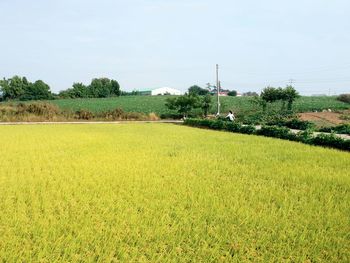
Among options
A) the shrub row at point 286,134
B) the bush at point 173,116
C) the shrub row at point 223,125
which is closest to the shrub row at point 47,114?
the bush at point 173,116

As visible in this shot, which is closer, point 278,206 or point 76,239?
point 76,239

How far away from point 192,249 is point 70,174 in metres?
4.52

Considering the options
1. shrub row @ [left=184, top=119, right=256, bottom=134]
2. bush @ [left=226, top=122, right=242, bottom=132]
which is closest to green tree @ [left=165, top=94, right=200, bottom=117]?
shrub row @ [left=184, top=119, right=256, bottom=134]

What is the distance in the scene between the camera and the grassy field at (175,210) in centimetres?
374

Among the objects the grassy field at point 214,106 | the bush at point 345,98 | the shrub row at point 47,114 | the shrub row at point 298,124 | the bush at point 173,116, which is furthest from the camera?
the bush at point 345,98

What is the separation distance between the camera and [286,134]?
15211mm

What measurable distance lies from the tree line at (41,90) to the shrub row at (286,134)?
64193 millimetres

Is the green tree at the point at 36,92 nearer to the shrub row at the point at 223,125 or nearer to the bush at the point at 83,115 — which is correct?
the bush at the point at 83,115

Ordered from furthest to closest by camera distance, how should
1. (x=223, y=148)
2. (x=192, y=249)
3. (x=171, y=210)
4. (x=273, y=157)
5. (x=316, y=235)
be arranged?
(x=223, y=148)
(x=273, y=157)
(x=171, y=210)
(x=316, y=235)
(x=192, y=249)

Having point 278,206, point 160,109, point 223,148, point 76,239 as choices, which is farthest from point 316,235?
point 160,109

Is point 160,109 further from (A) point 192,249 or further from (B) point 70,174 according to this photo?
(A) point 192,249

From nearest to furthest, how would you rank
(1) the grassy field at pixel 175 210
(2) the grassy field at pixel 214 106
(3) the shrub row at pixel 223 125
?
(1) the grassy field at pixel 175 210
(3) the shrub row at pixel 223 125
(2) the grassy field at pixel 214 106

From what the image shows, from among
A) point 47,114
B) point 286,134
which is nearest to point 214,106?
point 47,114

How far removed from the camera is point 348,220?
4707mm
